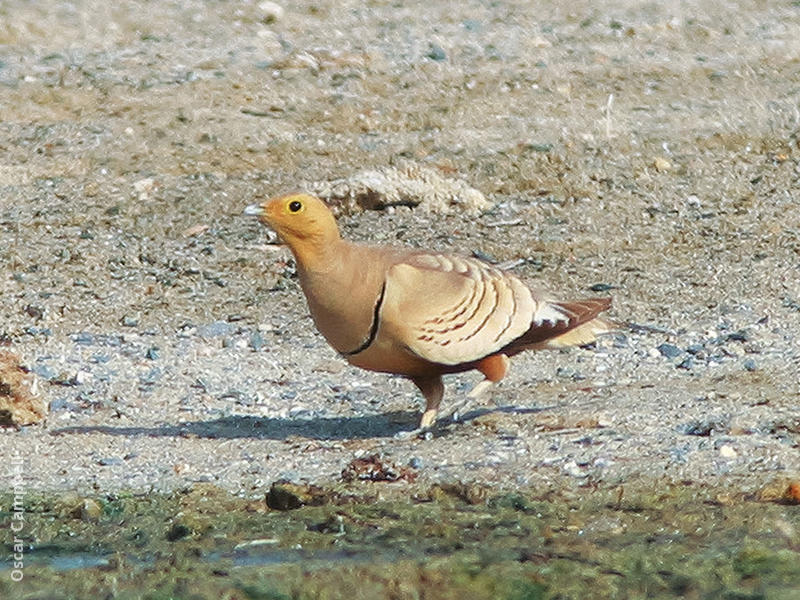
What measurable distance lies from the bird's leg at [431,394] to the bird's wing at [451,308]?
0.23 metres

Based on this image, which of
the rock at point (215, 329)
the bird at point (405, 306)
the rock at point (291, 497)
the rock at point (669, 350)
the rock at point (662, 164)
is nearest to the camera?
the rock at point (291, 497)

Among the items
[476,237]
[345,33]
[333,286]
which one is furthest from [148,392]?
[345,33]

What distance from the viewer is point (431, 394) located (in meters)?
6.44

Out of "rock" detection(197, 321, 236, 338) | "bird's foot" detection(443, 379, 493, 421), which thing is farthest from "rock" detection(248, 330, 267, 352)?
"bird's foot" detection(443, 379, 493, 421)

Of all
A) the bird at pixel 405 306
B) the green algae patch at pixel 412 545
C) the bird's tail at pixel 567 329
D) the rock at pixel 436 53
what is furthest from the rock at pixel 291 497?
the rock at pixel 436 53

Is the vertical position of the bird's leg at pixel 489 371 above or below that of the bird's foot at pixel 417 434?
above

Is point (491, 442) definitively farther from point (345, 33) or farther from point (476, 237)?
point (345, 33)

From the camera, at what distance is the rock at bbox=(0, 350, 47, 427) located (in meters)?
6.42

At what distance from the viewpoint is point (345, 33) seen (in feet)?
45.7

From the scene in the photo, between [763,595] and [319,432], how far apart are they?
2.30 m

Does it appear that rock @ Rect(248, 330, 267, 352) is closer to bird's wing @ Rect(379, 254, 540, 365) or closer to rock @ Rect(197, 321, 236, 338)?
rock @ Rect(197, 321, 236, 338)

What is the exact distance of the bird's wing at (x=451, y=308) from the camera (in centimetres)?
603

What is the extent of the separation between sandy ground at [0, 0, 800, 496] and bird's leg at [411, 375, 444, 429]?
0.28 feet

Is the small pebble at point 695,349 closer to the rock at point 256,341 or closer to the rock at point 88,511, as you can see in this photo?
the rock at point 256,341
